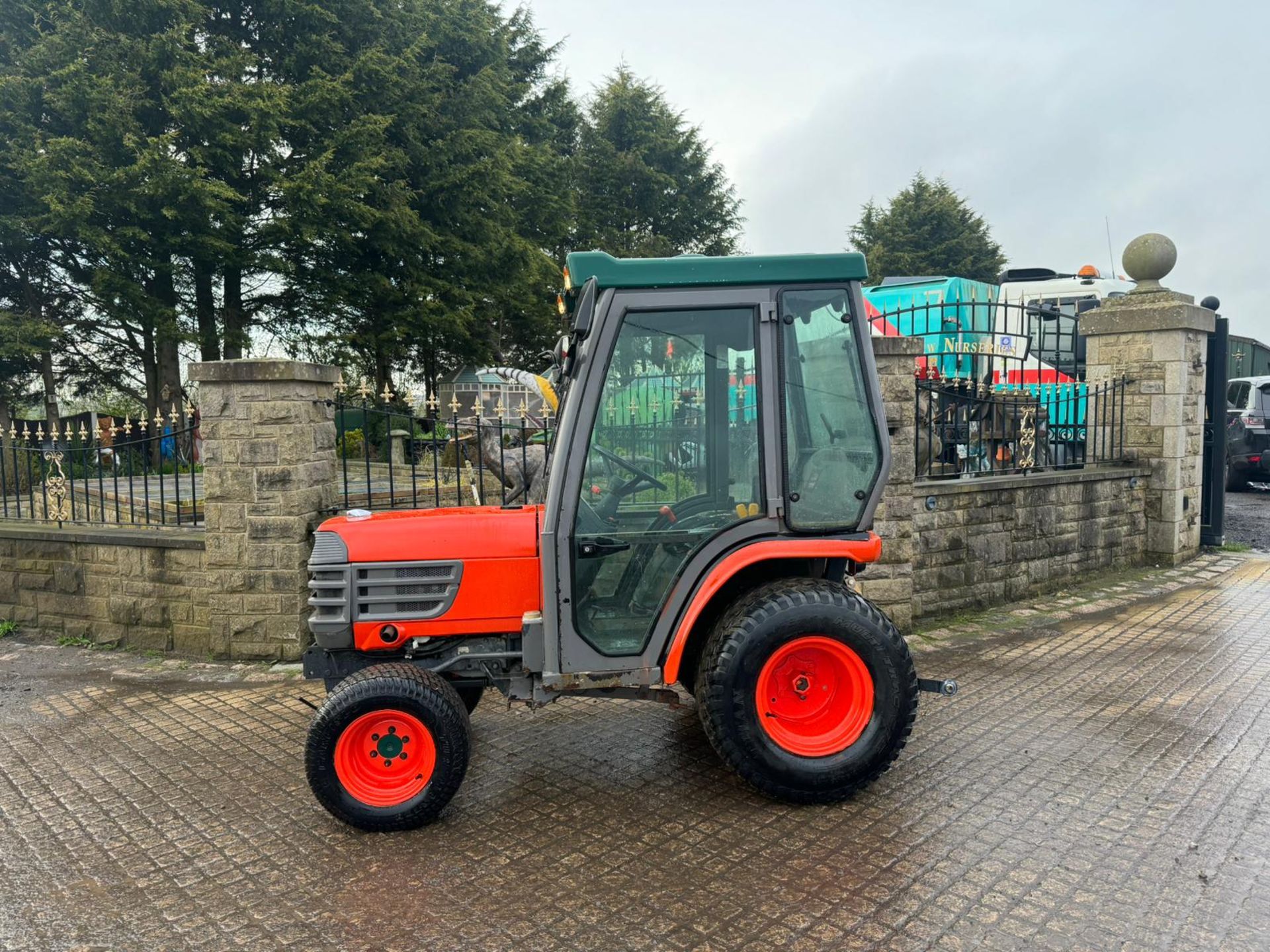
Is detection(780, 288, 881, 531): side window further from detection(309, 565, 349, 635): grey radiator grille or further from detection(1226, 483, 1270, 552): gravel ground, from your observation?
detection(1226, 483, 1270, 552): gravel ground

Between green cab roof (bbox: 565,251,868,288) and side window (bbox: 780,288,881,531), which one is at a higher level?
green cab roof (bbox: 565,251,868,288)

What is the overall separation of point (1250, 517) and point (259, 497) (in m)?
13.3

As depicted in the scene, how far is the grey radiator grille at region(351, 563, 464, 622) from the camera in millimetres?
3826

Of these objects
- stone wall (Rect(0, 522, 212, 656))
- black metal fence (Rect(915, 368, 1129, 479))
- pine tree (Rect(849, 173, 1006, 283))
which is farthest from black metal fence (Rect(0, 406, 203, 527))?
pine tree (Rect(849, 173, 1006, 283))

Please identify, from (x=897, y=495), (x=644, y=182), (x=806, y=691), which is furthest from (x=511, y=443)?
(x=644, y=182)

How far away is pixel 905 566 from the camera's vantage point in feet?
21.3

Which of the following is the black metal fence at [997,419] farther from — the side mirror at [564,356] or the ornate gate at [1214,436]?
the side mirror at [564,356]

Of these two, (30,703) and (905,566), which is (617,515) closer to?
(905,566)

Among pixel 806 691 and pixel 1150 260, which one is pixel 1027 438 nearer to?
pixel 1150 260

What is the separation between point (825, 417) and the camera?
380cm

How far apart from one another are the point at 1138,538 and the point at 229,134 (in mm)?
15903

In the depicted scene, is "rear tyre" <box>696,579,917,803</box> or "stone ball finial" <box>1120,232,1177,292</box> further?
"stone ball finial" <box>1120,232,1177,292</box>

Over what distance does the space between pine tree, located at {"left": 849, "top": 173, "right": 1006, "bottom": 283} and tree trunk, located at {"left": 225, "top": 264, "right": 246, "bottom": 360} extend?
2676 cm

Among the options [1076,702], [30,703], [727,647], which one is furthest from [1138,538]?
[30,703]
